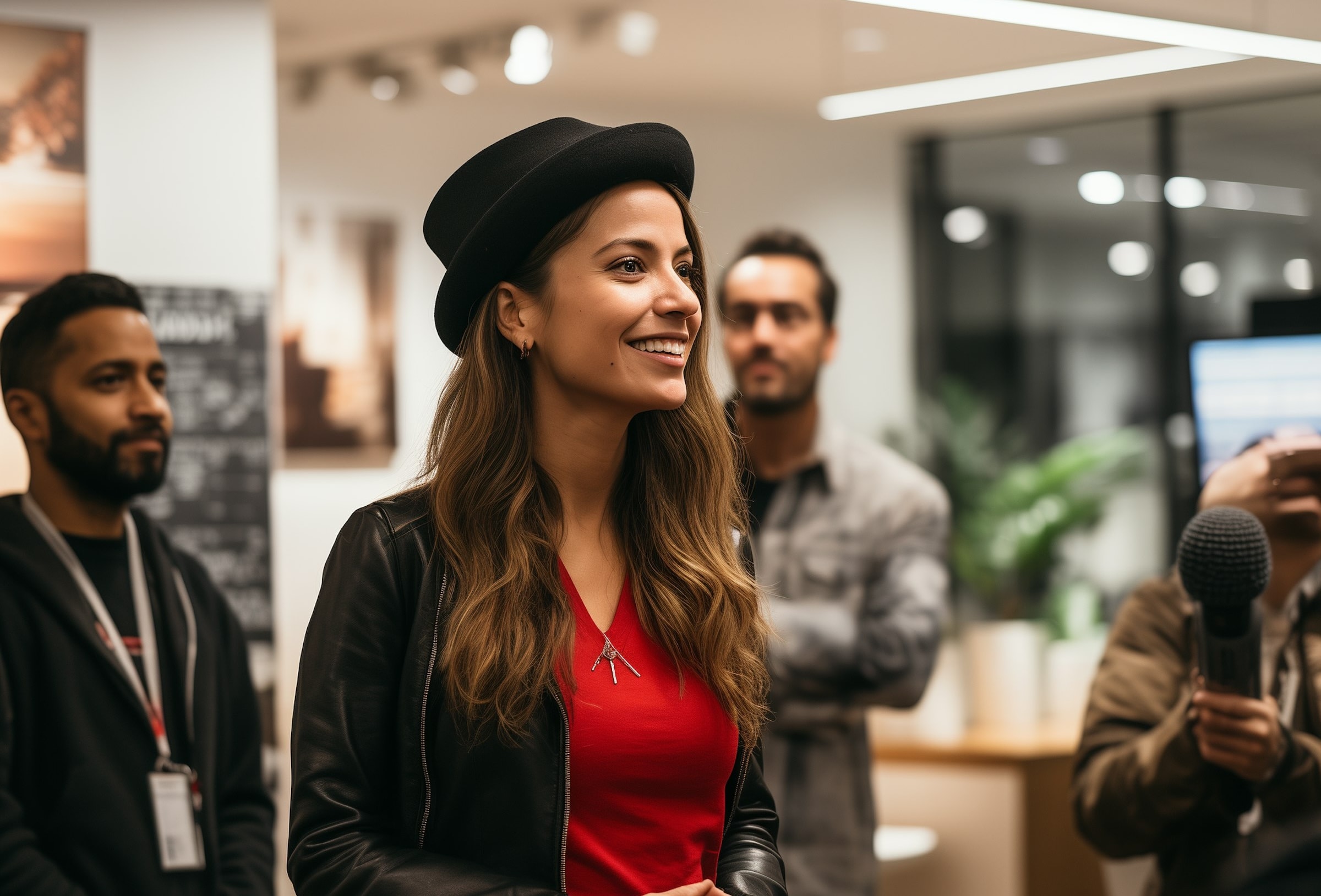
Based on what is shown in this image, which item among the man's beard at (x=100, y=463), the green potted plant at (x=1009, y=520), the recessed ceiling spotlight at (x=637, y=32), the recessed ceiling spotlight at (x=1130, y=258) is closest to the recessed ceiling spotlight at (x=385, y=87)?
the recessed ceiling spotlight at (x=637, y=32)

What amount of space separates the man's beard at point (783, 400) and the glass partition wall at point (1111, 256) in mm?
3761

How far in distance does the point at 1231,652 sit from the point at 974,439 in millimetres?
4480

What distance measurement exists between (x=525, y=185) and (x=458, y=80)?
485 centimetres

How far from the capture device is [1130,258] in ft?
23.3

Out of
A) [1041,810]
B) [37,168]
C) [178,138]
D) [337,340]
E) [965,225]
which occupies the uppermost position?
[965,225]

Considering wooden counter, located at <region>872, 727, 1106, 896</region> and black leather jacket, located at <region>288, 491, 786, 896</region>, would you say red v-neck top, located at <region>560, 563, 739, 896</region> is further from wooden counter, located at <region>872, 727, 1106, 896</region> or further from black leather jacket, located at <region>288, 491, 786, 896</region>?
wooden counter, located at <region>872, 727, 1106, 896</region>

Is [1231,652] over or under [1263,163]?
under

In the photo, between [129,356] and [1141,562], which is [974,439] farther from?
[129,356]

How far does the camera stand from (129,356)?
8.43 feet

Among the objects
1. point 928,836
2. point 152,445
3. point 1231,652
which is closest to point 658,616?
point 1231,652

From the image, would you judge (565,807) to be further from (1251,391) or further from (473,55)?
(473,55)

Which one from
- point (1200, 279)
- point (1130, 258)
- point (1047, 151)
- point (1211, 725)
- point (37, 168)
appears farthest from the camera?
point (1047, 151)

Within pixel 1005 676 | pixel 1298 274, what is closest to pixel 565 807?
pixel 1005 676

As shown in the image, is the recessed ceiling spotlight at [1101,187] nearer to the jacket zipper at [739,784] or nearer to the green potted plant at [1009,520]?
the green potted plant at [1009,520]
